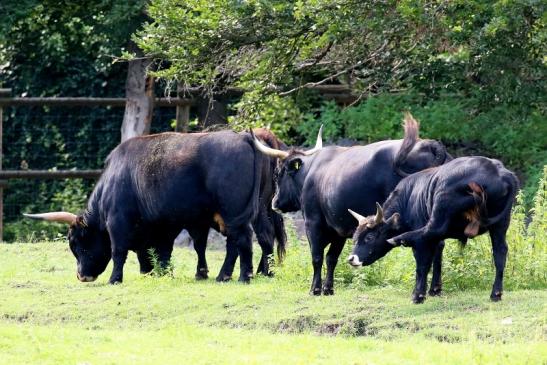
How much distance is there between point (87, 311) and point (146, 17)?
907 centimetres

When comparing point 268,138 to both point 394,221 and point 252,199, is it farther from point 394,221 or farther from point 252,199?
point 394,221

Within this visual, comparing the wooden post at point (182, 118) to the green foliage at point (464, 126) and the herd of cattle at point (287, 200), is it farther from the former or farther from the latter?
the herd of cattle at point (287, 200)

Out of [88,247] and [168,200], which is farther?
[88,247]

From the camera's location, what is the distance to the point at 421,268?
479 inches

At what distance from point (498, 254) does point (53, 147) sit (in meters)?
14.3

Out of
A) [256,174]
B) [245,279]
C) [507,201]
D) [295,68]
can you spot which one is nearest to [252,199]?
[256,174]

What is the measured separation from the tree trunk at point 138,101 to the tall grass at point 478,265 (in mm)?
8307

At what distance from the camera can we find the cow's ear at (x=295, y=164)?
14414 millimetres

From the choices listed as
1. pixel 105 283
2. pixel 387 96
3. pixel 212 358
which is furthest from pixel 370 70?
pixel 212 358

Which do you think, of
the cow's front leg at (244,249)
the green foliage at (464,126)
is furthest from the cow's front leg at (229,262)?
the green foliage at (464,126)

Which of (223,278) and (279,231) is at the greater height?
(279,231)

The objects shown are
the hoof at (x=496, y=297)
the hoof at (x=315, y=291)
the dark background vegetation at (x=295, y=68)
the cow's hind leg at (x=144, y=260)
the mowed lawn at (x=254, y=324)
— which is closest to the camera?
the mowed lawn at (x=254, y=324)

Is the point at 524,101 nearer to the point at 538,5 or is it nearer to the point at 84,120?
the point at 538,5

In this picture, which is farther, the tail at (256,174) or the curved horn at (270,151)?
the tail at (256,174)
